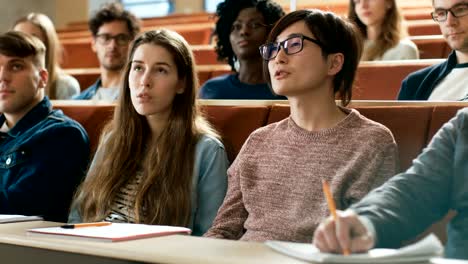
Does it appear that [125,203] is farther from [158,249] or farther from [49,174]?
[158,249]

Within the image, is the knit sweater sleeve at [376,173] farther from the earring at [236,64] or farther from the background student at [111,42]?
the background student at [111,42]

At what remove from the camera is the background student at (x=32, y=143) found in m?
1.57

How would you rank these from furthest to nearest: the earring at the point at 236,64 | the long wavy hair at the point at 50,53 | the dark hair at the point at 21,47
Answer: the long wavy hair at the point at 50,53 → the earring at the point at 236,64 → the dark hair at the point at 21,47

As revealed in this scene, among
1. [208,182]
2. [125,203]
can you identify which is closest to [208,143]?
[208,182]

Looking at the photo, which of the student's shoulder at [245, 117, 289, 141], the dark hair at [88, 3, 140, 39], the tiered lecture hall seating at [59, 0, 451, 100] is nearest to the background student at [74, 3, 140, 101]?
the dark hair at [88, 3, 140, 39]

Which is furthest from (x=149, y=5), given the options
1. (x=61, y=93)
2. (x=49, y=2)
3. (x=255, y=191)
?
(x=255, y=191)

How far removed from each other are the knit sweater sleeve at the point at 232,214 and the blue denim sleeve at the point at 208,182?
0.23 ft

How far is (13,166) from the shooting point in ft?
5.29

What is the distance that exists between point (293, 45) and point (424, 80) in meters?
0.47

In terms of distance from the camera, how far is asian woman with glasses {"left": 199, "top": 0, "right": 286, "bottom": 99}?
6.52 ft

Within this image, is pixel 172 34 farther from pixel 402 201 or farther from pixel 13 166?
pixel 402 201

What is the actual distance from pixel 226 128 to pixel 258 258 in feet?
2.39

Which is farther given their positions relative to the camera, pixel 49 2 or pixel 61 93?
pixel 49 2

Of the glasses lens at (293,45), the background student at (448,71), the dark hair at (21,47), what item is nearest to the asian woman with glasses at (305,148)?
the glasses lens at (293,45)
